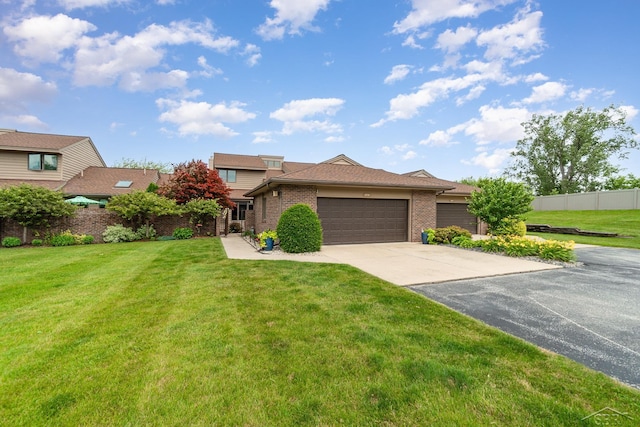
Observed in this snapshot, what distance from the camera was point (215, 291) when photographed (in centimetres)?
527

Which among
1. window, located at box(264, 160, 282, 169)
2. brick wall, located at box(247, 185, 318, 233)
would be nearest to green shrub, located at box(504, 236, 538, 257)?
brick wall, located at box(247, 185, 318, 233)

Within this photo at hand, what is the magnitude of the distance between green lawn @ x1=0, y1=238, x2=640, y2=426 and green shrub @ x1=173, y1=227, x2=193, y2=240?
10057 millimetres

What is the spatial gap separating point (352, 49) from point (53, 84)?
16940 mm

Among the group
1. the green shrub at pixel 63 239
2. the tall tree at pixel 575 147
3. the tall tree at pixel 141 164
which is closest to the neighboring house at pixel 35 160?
the green shrub at pixel 63 239

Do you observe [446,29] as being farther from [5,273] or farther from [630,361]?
[5,273]

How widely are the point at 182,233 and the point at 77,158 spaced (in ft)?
38.1

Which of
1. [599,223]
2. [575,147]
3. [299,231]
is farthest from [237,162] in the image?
[575,147]

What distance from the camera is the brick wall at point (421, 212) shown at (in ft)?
43.4

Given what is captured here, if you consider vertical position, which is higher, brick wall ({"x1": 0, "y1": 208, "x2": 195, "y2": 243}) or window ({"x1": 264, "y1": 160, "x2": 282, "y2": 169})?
window ({"x1": 264, "y1": 160, "x2": 282, "y2": 169})

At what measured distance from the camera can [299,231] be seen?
10.1m

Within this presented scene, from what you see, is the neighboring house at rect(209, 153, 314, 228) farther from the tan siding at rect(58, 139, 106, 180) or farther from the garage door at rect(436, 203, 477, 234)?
the garage door at rect(436, 203, 477, 234)

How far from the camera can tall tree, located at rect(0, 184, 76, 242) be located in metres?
12.0

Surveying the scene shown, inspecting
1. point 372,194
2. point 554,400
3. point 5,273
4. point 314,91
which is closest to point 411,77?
point 314,91

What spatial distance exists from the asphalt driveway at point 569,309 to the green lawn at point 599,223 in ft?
28.7
